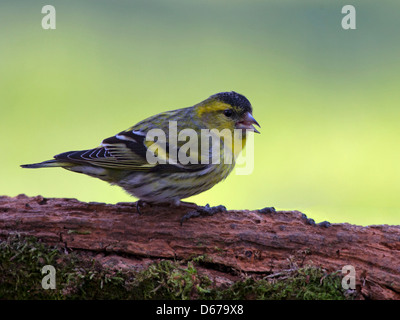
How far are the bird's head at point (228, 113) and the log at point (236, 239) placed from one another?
95 cm

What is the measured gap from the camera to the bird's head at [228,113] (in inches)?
182

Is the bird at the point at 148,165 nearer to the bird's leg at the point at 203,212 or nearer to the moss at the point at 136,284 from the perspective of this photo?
the bird's leg at the point at 203,212

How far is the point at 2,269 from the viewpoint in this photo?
3.39m

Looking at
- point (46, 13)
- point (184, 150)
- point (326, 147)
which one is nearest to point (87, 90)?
point (46, 13)

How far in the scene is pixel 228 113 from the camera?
4.66 meters

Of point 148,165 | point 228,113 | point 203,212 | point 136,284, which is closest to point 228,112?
point 228,113

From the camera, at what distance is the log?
11.7 ft

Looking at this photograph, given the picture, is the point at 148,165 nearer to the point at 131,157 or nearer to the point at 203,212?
the point at 131,157

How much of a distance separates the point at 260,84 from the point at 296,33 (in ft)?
5.27

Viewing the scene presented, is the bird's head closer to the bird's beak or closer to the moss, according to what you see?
the bird's beak

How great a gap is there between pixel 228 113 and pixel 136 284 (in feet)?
6.01

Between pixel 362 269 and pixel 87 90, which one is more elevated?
pixel 87 90

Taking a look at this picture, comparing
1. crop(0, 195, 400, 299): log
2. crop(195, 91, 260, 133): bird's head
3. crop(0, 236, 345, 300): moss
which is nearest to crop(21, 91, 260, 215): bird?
crop(195, 91, 260, 133): bird's head
